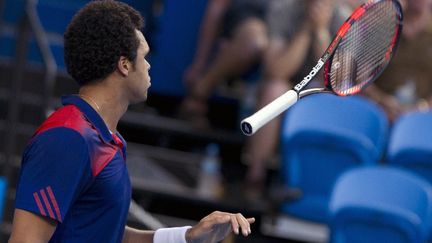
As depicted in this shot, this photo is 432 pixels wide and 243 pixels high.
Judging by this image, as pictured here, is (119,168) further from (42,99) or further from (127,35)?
(42,99)

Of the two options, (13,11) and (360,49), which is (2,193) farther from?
(360,49)

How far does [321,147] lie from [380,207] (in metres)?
0.76

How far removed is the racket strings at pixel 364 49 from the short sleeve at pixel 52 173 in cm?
108

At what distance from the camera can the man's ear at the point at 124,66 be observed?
309cm

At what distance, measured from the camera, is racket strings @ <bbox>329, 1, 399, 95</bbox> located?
12.3 feet

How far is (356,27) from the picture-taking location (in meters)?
3.94

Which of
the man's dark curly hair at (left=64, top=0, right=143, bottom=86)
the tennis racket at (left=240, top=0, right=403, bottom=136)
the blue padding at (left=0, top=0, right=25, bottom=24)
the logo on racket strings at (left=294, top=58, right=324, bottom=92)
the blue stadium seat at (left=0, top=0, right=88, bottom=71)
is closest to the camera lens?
the man's dark curly hair at (left=64, top=0, right=143, bottom=86)

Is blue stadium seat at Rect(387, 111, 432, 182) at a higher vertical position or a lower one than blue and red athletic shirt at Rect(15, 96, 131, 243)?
higher

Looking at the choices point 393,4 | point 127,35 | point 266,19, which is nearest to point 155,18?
point 266,19

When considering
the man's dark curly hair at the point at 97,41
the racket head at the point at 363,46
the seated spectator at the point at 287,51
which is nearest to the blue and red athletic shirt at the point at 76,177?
the man's dark curly hair at the point at 97,41

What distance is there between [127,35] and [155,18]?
4709mm

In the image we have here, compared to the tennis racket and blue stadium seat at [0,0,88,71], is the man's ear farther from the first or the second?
blue stadium seat at [0,0,88,71]

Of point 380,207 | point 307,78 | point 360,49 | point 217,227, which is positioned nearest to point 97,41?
point 217,227

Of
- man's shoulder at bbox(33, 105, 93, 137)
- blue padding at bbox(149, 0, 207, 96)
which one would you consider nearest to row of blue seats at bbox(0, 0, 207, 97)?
blue padding at bbox(149, 0, 207, 96)
